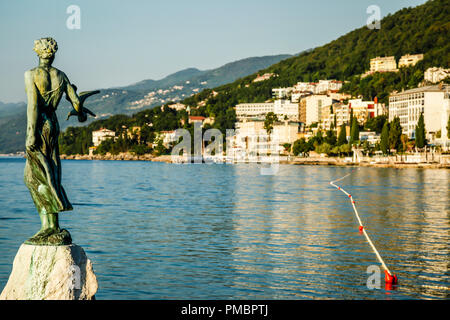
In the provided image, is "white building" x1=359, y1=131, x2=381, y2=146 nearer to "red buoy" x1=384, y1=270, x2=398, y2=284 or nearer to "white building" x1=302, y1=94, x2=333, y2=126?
"white building" x1=302, y1=94, x2=333, y2=126

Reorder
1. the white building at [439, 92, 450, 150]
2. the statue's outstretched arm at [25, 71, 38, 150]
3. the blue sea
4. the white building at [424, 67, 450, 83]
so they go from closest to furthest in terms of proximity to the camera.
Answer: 1. the statue's outstretched arm at [25, 71, 38, 150]
2. the blue sea
3. the white building at [439, 92, 450, 150]
4. the white building at [424, 67, 450, 83]

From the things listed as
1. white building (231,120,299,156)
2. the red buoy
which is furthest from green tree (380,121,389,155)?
the red buoy

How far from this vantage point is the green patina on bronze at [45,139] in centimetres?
631

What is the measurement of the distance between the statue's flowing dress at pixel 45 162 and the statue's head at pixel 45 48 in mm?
252

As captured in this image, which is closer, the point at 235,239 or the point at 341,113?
the point at 235,239

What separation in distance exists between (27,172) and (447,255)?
11.5 m

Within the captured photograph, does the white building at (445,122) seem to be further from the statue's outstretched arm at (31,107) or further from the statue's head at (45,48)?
the statue's outstretched arm at (31,107)

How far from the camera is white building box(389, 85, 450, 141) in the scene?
4621 inches

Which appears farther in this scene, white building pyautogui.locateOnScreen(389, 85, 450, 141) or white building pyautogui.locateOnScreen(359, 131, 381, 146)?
white building pyautogui.locateOnScreen(359, 131, 381, 146)

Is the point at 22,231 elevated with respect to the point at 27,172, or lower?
lower

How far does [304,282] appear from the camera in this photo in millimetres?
11938

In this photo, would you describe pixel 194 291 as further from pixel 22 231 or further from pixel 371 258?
pixel 22 231

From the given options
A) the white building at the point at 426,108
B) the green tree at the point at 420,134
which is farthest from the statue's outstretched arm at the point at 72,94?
the white building at the point at 426,108
